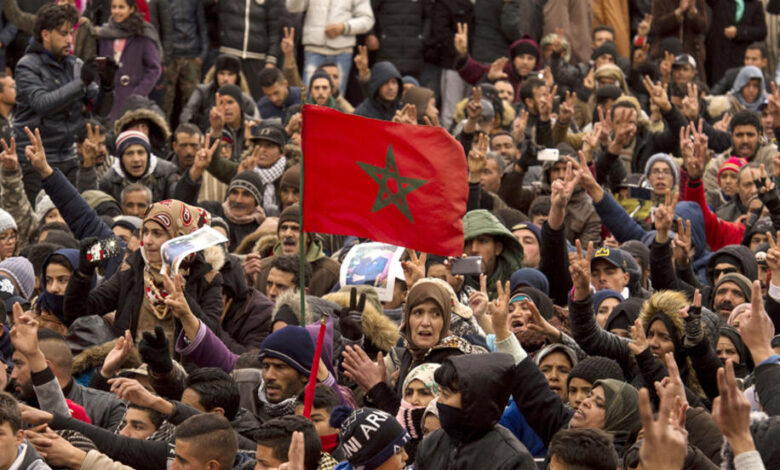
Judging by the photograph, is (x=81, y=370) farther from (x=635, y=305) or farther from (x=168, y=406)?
(x=635, y=305)

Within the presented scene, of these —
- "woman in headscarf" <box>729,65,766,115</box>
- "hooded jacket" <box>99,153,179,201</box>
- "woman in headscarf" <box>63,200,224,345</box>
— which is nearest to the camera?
"woman in headscarf" <box>63,200,224,345</box>

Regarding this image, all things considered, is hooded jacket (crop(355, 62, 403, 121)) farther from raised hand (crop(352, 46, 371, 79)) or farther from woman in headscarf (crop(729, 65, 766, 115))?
woman in headscarf (crop(729, 65, 766, 115))

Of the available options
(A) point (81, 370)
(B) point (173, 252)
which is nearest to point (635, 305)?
(B) point (173, 252)

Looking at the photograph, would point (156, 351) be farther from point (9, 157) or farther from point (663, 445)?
point (9, 157)

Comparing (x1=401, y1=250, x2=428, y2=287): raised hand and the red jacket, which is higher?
(x1=401, y1=250, x2=428, y2=287): raised hand

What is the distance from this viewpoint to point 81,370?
29.9 feet

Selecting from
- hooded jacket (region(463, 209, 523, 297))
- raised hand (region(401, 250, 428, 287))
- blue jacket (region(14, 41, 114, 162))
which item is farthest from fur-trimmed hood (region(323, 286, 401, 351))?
blue jacket (region(14, 41, 114, 162))

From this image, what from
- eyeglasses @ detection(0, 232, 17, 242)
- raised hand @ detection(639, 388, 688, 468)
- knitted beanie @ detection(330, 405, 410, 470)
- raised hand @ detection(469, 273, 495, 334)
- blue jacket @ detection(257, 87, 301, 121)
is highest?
raised hand @ detection(639, 388, 688, 468)

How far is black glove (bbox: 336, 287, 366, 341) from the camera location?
8.99 meters

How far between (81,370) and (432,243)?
231cm

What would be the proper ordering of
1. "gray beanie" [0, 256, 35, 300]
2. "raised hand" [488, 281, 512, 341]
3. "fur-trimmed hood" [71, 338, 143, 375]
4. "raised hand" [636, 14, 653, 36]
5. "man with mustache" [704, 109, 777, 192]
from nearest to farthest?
"raised hand" [488, 281, 512, 341] → "fur-trimmed hood" [71, 338, 143, 375] → "gray beanie" [0, 256, 35, 300] → "man with mustache" [704, 109, 777, 192] → "raised hand" [636, 14, 653, 36]

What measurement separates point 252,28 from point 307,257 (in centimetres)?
684

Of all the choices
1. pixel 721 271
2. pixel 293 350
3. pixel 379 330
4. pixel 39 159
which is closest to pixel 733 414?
pixel 293 350

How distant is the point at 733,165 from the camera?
1330 cm
